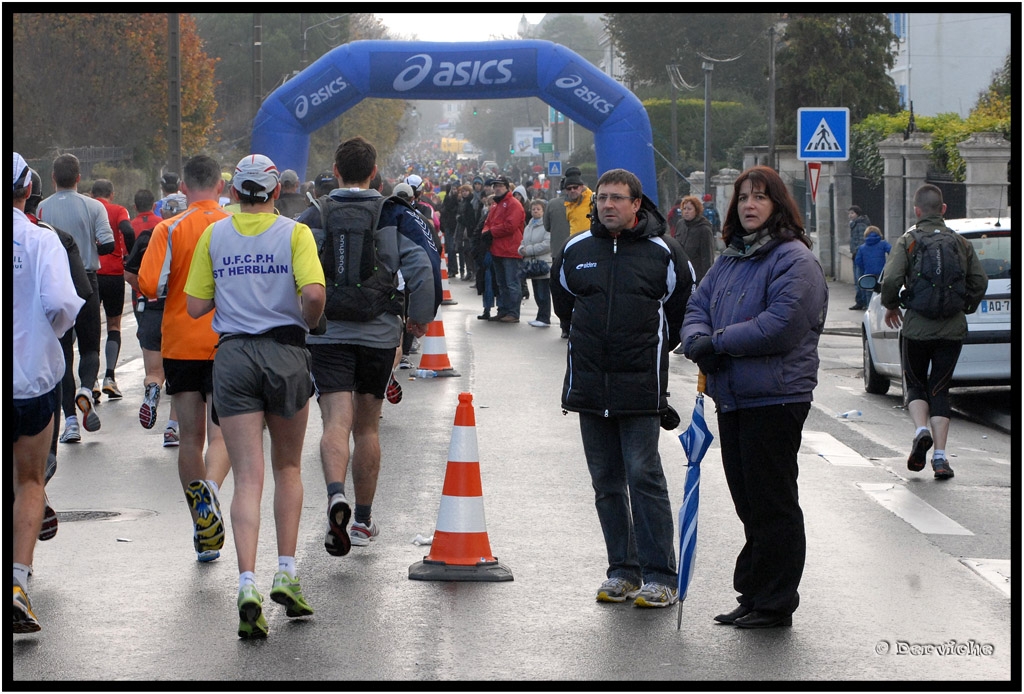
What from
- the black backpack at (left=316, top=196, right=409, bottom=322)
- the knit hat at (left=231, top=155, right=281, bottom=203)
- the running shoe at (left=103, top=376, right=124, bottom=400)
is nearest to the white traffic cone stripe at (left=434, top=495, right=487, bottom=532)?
the black backpack at (left=316, top=196, right=409, bottom=322)

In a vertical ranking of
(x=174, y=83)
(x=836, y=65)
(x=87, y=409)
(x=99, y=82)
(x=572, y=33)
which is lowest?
(x=87, y=409)

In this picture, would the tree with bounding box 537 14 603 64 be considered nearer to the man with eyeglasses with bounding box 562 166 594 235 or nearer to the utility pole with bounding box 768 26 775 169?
the utility pole with bounding box 768 26 775 169

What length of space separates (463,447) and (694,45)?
6782 cm

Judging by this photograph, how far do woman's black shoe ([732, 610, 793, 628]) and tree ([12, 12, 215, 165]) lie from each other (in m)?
31.4

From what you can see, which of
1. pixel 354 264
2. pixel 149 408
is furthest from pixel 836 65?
pixel 354 264

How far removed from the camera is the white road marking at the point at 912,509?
8.06 metres

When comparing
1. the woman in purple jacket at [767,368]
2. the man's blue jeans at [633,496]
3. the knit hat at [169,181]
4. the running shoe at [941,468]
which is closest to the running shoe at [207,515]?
the man's blue jeans at [633,496]

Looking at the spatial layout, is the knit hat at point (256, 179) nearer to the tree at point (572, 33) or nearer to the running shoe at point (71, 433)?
the running shoe at point (71, 433)

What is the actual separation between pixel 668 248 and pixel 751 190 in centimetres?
49

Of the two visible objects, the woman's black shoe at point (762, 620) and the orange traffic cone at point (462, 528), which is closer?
the woman's black shoe at point (762, 620)

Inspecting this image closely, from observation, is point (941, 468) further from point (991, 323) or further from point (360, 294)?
point (360, 294)

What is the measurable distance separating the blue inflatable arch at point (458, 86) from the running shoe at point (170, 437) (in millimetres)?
13266

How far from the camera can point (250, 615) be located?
5586 mm

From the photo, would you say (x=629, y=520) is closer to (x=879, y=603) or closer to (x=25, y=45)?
(x=879, y=603)
